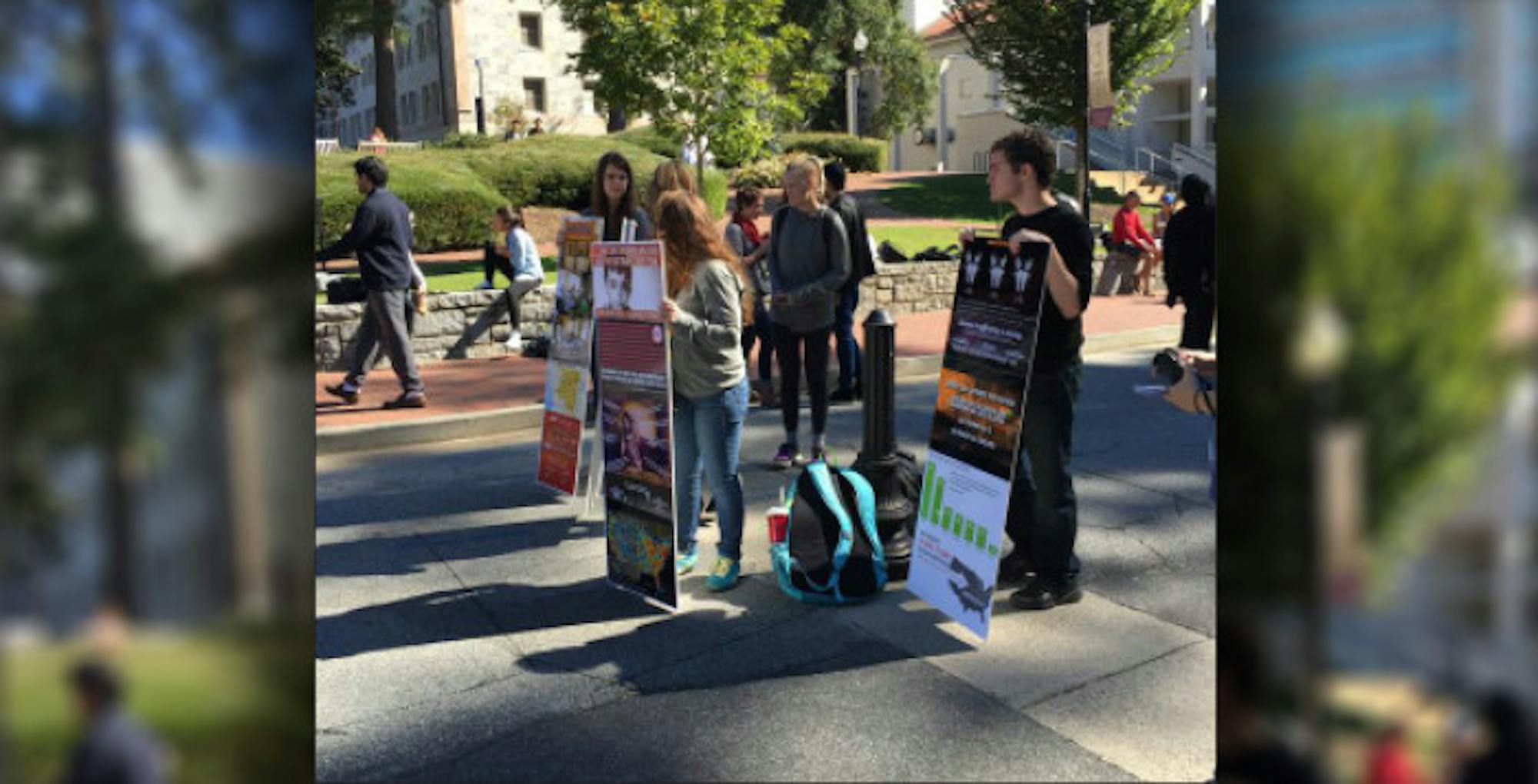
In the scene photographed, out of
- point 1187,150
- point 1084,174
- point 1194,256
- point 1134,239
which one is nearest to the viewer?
point 1194,256

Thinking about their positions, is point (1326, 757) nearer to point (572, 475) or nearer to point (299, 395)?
point (299, 395)

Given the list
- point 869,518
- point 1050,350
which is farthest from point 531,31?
point 1050,350

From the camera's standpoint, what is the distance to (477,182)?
77.0 feet

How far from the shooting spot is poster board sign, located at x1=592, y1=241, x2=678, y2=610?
4590mm

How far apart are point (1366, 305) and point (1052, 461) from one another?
3571 millimetres

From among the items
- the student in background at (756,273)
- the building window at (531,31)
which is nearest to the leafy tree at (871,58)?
the building window at (531,31)

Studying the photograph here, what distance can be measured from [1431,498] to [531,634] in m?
3.97

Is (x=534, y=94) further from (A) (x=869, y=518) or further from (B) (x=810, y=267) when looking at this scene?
(A) (x=869, y=518)

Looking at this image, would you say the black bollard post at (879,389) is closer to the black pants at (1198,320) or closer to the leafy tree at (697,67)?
the black pants at (1198,320)

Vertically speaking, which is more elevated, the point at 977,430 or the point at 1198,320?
the point at 1198,320

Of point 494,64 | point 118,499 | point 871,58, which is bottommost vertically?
point 118,499

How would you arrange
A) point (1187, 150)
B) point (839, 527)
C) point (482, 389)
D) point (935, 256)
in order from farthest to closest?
point (1187, 150) → point (935, 256) → point (482, 389) → point (839, 527)

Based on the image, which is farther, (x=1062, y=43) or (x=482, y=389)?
(x=1062, y=43)

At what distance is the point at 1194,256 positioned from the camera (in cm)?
881
